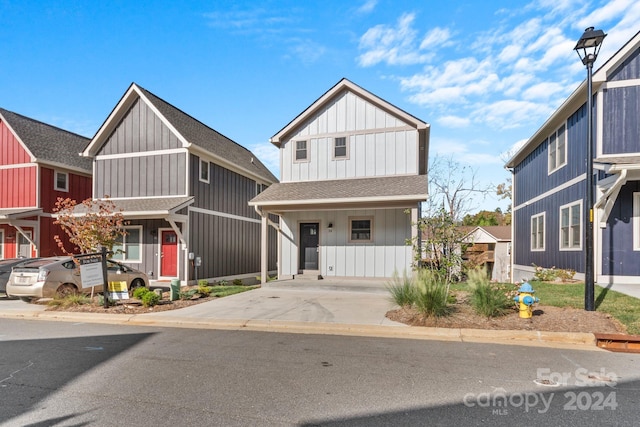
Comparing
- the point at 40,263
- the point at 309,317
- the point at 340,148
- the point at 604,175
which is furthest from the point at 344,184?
the point at 40,263

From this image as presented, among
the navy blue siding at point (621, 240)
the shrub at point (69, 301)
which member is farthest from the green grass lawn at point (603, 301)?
the shrub at point (69, 301)

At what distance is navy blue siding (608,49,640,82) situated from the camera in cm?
1145

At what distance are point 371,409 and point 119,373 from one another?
137 inches

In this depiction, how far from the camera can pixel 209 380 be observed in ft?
15.7

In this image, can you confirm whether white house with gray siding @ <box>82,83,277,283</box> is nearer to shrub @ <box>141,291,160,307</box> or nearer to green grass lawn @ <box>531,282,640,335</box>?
shrub @ <box>141,291,160,307</box>

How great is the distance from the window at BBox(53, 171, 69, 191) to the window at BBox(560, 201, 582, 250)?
2275cm

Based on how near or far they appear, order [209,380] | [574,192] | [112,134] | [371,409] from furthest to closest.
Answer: [112,134] < [574,192] < [209,380] < [371,409]

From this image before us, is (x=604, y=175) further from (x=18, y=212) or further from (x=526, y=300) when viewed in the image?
(x=18, y=212)

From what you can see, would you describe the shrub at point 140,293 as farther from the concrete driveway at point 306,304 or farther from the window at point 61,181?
the window at point 61,181

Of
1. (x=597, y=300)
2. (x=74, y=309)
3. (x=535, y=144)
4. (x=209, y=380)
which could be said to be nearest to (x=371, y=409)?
(x=209, y=380)

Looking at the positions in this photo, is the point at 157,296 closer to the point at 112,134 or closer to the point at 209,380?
the point at 209,380

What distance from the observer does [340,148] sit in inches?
594

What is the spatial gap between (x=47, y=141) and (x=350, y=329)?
65.5ft

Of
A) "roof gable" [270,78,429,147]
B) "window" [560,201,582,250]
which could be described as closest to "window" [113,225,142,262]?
Result: "roof gable" [270,78,429,147]
